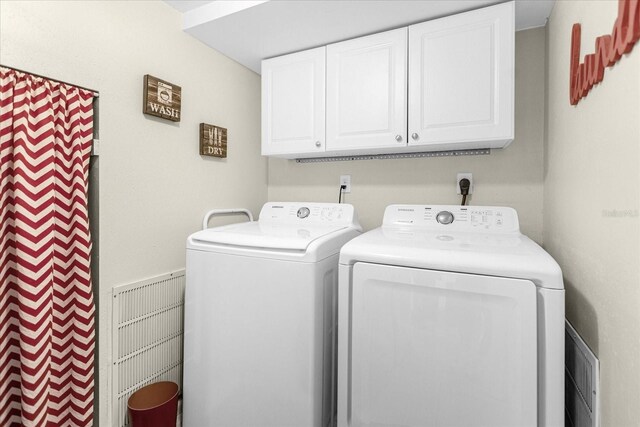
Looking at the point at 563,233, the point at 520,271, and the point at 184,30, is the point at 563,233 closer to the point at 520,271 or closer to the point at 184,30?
the point at 520,271

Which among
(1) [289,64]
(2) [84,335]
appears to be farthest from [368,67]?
(2) [84,335]

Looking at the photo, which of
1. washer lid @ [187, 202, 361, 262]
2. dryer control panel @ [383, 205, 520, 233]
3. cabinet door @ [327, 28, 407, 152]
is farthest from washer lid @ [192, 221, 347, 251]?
cabinet door @ [327, 28, 407, 152]

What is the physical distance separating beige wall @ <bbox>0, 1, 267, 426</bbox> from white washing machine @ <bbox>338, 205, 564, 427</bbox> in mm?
1060

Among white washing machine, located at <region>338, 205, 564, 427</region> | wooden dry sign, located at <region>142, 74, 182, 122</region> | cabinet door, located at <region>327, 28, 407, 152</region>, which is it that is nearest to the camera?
white washing machine, located at <region>338, 205, 564, 427</region>

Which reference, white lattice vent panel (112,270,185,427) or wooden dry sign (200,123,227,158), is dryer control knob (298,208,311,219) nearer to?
wooden dry sign (200,123,227,158)

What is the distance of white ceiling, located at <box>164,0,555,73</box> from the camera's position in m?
1.55

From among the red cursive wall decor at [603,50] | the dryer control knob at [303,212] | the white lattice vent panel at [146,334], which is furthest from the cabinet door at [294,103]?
the red cursive wall decor at [603,50]

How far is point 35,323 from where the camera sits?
1204 mm

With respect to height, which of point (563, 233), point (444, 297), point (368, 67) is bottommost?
point (444, 297)

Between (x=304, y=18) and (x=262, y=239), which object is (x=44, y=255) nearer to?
(x=262, y=239)

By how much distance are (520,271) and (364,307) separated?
552mm

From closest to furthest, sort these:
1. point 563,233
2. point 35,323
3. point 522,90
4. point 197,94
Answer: point 35,323 < point 563,233 < point 522,90 < point 197,94

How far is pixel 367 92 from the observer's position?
1.79 m

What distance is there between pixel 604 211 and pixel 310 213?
4.69 ft
